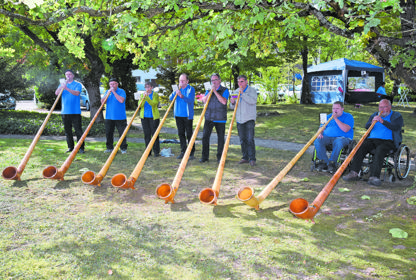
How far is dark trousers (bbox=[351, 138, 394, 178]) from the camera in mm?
6430

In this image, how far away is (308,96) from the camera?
79.0 feet

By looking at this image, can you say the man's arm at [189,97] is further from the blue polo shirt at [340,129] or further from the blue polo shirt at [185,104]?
the blue polo shirt at [340,129]

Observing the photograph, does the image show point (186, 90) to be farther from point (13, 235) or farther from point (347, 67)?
point (347, 67)

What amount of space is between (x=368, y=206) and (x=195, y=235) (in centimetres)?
267

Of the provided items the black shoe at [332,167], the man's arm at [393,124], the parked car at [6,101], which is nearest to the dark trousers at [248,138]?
the black shoe at [332,167]

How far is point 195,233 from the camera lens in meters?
4.23

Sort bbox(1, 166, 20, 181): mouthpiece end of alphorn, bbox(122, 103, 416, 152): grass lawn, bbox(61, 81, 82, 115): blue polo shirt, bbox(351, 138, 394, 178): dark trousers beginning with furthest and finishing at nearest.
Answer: bbox(122, 103, 416, 152): grass lawn, bbox(61, 81, 82, 115): blue polo shirt, bbox(351, 138, 394, 178): dark trousers, bbox(1, 166, 20, 181): mouthpiece end of alphorn

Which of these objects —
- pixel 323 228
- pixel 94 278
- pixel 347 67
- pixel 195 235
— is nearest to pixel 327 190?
pixel 323 228

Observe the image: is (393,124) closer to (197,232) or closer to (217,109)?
(217,109)

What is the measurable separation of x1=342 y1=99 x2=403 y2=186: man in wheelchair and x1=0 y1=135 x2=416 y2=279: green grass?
1.20 feet

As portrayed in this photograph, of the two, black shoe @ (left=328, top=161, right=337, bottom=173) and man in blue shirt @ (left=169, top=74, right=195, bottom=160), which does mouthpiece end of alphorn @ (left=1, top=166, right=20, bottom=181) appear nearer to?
man in blue shirt @ (left=169, top=74, right=195, bottom=160)

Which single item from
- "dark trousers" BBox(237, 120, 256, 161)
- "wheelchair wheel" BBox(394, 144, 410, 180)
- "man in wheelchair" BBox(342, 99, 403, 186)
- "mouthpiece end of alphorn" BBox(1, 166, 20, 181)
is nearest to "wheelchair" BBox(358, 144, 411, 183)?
"wheelchair wheel" BBox(394, 144, 410, 180)

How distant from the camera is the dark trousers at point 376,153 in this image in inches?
253

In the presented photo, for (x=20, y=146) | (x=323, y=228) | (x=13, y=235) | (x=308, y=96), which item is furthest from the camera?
(x=308, y=96)
